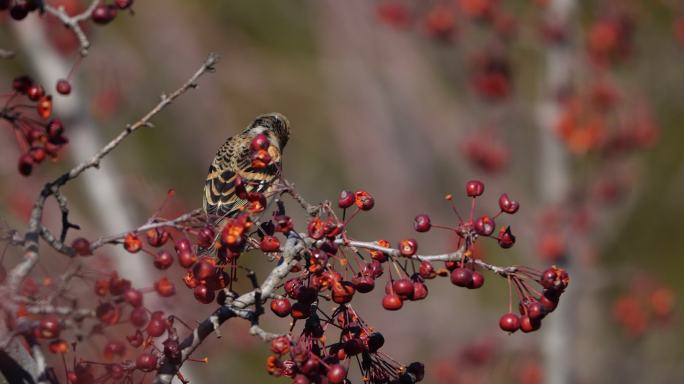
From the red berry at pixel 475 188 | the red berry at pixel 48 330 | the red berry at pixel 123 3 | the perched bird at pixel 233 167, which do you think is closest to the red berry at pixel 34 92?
the red berry at pixel 123 3

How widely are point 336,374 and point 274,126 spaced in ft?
14.6

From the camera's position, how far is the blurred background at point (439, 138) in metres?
8.98

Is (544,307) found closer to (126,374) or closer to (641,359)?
(126,374)

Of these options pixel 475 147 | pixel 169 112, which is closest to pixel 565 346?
pixel 475 147

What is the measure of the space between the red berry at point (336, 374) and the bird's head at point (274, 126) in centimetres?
419

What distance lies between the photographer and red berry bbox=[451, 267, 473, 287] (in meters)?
2.99

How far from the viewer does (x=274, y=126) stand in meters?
7.21

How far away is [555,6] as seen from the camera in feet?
30.6

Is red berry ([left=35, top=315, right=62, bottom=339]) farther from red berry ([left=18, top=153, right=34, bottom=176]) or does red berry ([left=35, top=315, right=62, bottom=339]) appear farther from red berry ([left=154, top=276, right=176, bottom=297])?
red berry ([left=18, top=153, right=34, bottom=176])

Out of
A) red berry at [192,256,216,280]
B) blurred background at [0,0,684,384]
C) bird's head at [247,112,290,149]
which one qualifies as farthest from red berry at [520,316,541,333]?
bird's head at [247,112,290,149]

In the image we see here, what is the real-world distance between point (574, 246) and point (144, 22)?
8.08 metres

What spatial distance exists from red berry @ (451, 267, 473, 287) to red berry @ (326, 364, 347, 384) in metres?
0.49

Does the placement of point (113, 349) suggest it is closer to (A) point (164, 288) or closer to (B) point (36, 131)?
(A) point (164, 288)

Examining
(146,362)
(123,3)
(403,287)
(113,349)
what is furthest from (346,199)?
(123,3)
